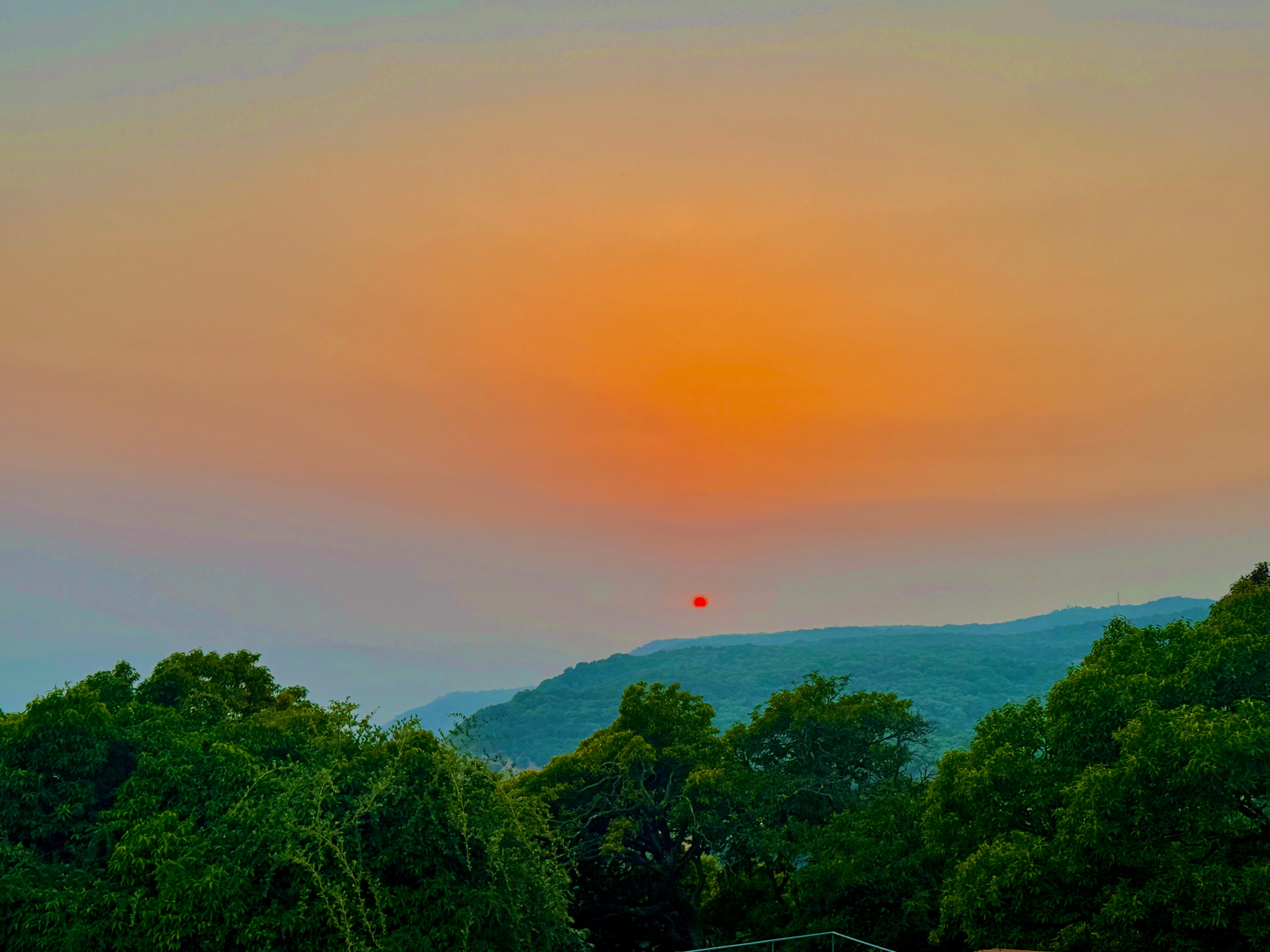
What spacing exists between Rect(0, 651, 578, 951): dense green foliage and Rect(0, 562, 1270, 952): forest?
47mm

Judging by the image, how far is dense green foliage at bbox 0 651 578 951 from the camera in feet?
49.3

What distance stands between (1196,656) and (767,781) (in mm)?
14079

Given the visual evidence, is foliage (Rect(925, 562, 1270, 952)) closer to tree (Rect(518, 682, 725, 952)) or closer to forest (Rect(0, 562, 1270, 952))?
forest (Rect(0, 562, 1270, 952))

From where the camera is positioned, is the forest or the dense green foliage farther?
the forest

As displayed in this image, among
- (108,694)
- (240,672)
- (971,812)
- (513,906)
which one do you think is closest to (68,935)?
(513,906)

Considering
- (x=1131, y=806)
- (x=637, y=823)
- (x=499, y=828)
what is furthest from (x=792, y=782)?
(x=499, y=828)

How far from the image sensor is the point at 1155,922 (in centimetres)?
1711

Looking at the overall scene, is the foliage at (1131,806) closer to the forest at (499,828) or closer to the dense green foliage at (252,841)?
the forest at (499,828)

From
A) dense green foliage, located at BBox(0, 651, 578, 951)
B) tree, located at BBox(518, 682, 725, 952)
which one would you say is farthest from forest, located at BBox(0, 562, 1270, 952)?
tree, located at BBox(518, 682, 725, 952)

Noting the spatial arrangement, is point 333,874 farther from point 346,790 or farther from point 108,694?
point 108,694

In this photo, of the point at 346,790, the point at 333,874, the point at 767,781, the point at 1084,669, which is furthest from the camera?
the point at 767,781

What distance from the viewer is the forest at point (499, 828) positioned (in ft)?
51.1

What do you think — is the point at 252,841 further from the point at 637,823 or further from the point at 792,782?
the point at 792,782

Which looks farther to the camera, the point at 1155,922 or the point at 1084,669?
the point at 1084,669
